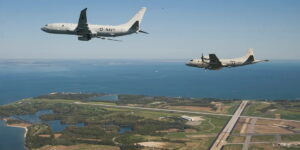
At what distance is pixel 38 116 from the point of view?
176750mm

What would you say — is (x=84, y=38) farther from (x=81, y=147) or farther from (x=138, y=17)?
(x=81, y=147)

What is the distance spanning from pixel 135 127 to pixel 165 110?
144 feet

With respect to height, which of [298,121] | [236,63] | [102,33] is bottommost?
[298,121]

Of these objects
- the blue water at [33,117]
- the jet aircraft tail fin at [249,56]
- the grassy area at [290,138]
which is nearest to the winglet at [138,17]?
the jet aircraft tail fin at [249,56]

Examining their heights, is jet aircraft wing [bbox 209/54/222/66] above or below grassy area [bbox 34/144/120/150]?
above

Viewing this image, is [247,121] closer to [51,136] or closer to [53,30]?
[51,136]

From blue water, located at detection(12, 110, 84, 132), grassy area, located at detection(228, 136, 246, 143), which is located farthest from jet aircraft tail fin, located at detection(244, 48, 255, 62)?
blue water, located at detection(12, 110, 84, 132)

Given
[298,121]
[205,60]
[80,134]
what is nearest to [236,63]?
[205,60]

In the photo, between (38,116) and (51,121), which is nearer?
(51,121)

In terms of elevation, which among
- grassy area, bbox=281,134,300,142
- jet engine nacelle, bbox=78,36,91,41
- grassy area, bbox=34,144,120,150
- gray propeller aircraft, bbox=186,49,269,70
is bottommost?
grassy area, bbox=281,134,300,142

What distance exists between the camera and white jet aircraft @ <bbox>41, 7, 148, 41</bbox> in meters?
56.7

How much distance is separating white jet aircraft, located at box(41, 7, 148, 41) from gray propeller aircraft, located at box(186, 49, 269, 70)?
13.0m

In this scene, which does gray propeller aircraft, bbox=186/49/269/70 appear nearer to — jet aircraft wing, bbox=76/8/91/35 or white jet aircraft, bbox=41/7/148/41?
white jet aircraft, bbox=41/7/148/41

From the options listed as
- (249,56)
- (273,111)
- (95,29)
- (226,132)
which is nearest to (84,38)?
(95,29)
